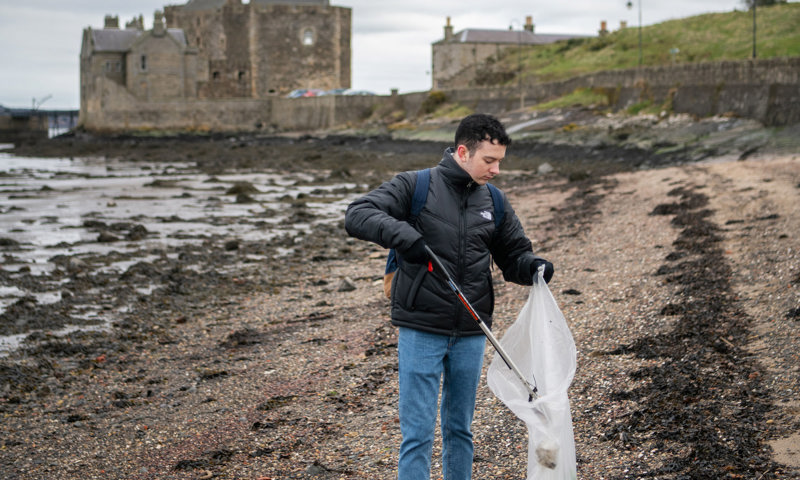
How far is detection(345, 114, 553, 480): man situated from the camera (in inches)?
142

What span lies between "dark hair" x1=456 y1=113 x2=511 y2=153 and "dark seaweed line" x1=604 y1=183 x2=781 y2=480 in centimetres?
202

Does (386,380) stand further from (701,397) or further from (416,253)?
(416,253)

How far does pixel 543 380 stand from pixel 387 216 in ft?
3.55

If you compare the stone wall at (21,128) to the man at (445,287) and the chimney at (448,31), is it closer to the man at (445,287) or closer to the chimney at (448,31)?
the chimney at (448,31)

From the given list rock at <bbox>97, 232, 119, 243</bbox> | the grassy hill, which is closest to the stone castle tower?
the grassy hill

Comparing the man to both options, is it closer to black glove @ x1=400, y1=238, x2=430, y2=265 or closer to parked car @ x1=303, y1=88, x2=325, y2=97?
black glove @ x1=400, y1=238, x2=430, y2=265

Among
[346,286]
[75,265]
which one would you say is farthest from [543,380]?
[75,265]

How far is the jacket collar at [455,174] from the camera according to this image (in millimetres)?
3664

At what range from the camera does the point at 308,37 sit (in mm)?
67938

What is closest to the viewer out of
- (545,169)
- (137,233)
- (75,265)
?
(75,265)

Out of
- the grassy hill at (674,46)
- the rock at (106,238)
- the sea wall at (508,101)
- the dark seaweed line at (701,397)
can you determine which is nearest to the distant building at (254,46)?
the sea wall at (508,101)

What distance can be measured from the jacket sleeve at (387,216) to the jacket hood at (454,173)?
0.52ft

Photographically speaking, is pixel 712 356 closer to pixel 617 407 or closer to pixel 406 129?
pixel 617 407

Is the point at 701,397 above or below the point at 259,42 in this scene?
below
